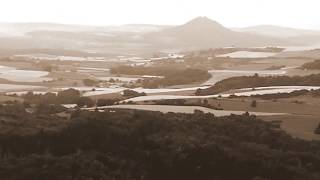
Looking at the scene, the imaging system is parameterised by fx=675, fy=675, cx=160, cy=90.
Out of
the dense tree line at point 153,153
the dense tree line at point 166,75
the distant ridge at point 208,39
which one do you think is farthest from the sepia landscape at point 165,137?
the distant ridge at point 208,39

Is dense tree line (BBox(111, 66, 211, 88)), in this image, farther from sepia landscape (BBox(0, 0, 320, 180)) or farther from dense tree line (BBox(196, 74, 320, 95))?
sepia landscape (BBox(0, 0, 320, 180))

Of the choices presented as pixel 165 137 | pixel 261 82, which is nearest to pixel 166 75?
pixel 261 82

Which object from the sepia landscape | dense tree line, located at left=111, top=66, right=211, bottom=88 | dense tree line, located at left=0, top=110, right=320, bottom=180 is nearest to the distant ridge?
dense tree line, located at left=111, top=66, right=211, bottom=88

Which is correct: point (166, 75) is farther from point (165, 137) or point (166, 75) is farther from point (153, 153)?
point (153, 153)

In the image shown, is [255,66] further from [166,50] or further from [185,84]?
[166,50]

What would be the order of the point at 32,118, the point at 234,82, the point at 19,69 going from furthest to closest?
the point at 19,69 < the point at 234,82 < the point at 32,118

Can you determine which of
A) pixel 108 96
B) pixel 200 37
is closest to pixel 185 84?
pixel 108 96
